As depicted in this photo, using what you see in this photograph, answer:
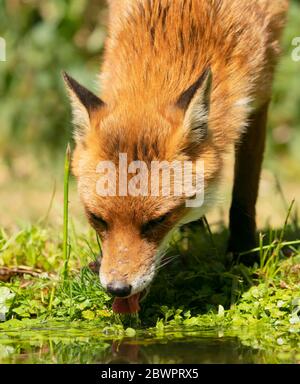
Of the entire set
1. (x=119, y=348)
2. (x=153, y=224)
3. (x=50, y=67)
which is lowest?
(x=119, y=348)

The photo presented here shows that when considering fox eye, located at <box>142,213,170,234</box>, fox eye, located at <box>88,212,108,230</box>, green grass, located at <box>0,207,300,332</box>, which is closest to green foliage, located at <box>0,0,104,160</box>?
green grass, located at <box>0,207,300,332</box>

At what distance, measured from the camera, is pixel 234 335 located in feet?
19.5

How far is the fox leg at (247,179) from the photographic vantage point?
25.1ft

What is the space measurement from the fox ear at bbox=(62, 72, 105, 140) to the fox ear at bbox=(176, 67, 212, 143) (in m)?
0.67

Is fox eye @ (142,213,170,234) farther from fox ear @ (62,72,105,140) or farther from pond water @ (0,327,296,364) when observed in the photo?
fox ear @ (62,72,105,140)

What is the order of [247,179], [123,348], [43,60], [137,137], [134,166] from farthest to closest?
[43,60] → [247,179] → [137,137] → [134,166] → [123,348]

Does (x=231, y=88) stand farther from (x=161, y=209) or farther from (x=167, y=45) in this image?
(x=161, y=209)

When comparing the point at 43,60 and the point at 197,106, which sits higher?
the point at 43,60

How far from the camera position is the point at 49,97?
12.6m

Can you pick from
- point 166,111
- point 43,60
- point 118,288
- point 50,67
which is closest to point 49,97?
point 50,67

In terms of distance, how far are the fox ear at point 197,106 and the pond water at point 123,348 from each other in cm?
150

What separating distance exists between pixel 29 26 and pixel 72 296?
6.25 m

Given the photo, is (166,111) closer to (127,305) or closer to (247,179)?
(127,305)

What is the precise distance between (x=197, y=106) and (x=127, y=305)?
157 cm
